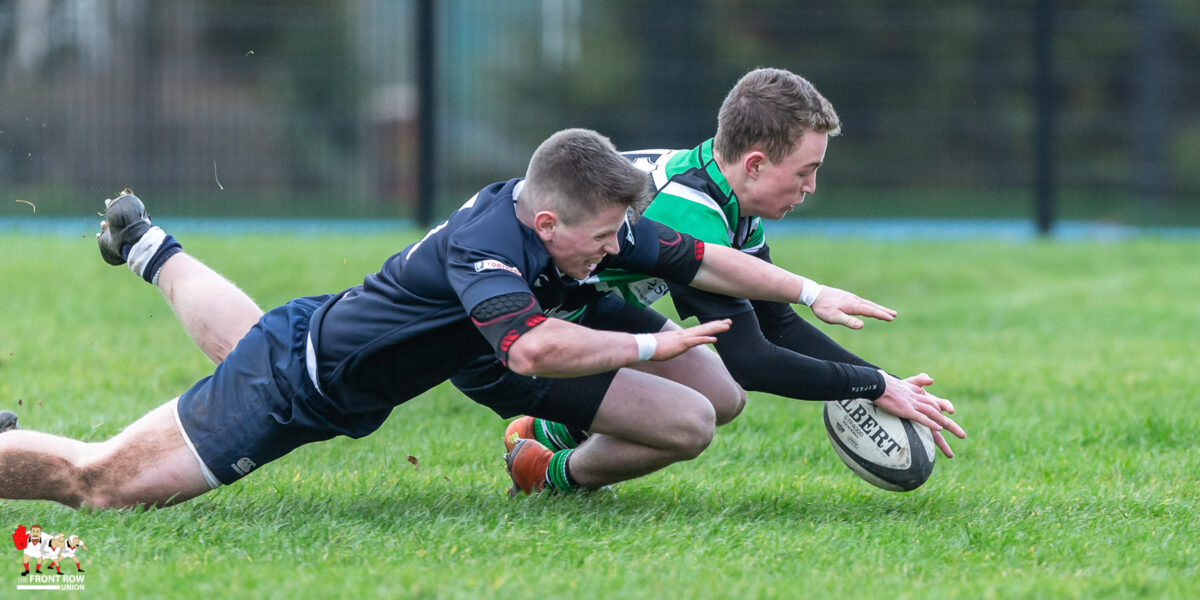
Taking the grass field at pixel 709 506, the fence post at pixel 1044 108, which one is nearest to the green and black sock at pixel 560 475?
the grass field at pixel 709 506

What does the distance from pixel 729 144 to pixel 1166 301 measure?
7.23 metres

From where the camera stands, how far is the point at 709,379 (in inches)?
194

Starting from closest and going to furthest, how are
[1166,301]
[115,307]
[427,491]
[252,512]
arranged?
[252,512]
[427,491]
[115,307]
[1166,301]

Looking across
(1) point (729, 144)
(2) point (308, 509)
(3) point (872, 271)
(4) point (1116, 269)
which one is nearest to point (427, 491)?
(2) point (308, 509)

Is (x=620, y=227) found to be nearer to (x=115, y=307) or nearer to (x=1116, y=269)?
(x=115, y=307)

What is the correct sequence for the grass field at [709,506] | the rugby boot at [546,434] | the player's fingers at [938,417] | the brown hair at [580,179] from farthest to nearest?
the rugby boot at [546,434] → the player's fingers at [938,417] → the brown hair at [580,179] → the grass field at [709,506]

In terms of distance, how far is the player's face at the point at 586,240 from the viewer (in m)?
3.85

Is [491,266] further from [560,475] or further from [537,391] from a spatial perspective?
[560,475]

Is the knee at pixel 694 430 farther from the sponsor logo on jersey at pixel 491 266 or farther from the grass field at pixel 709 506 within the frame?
the sponsor logo on jersey at pixel 491 266

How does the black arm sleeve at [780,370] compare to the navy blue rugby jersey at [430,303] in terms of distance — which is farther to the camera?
the black arm sleeve at [780,370]

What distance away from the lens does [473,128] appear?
15.0 m

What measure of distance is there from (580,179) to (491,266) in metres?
0.35

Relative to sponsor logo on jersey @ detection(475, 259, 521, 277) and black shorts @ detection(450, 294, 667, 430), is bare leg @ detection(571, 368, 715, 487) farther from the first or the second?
sponsor logo on jersey @ detection(475, 259, 521, 277)

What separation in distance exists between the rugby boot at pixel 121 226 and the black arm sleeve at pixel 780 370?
212 cm
